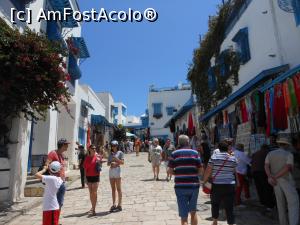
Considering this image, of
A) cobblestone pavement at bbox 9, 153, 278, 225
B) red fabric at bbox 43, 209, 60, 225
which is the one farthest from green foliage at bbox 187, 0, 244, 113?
red fabric at bbox 43, 209, 60, 225

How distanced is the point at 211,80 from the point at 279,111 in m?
9.41

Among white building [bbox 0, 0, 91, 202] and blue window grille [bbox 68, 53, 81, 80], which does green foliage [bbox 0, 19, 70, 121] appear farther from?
blue window grille [bbox 68, 53, 81, 80]

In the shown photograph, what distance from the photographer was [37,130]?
47.5 feet

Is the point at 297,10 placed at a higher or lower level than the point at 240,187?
higher

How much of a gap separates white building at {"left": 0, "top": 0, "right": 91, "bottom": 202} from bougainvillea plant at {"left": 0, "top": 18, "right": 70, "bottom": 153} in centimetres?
118

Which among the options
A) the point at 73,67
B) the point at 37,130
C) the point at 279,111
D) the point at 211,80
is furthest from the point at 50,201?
the point at 73,67

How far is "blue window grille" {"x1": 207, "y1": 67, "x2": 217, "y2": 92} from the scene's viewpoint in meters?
16.8

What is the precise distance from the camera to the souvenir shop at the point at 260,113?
24.7 ft

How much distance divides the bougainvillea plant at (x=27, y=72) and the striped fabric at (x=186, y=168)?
14.5ft

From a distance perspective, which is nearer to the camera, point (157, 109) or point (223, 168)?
point (223, 168)

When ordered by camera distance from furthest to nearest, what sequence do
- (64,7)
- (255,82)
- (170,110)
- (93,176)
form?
(170,110)
(64,7)
(255,82)
(93,176)

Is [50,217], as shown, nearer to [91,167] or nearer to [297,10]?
[91,167]

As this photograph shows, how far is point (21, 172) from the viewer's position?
10.0 metres

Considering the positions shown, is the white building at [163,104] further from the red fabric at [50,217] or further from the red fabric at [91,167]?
the red fabric at [50,217]
